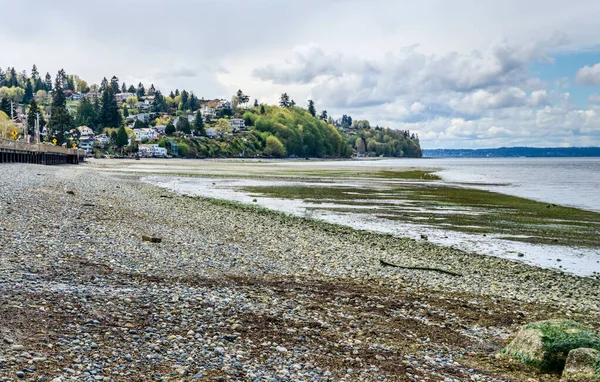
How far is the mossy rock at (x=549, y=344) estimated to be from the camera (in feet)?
26.5

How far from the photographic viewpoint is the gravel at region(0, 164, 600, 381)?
7.13m

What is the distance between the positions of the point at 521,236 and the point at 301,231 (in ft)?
33.3

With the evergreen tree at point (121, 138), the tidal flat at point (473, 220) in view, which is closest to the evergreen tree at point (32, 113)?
the evergreen tree at point (121, 138)

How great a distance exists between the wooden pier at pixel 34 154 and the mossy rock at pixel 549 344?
65825mm

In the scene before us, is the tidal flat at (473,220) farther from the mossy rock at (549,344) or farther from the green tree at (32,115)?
the green tree at (32,115)

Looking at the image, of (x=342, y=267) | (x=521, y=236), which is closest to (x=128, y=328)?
(x=342, y=267)

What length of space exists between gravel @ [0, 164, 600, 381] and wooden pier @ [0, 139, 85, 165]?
173ft

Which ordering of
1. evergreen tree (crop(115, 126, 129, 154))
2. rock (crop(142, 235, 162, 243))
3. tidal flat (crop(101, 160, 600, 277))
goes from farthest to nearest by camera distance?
evergreen tree (crop(115, 126, 129, 154)) → tidal flat (crop(101, 160, 600, 277)) → rock (crop(142, 235, 162, 243))

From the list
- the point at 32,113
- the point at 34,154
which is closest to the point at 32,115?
the point at 32,113

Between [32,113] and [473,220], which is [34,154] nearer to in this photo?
[473,220]

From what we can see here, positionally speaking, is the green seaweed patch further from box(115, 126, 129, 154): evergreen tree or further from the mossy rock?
box(115, 126, 129, 154): evergreen tree

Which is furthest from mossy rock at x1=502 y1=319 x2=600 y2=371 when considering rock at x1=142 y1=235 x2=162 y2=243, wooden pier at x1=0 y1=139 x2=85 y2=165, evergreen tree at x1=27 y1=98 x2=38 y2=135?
evergreen tree at x1=27 y1=98 x2=38 y2=135

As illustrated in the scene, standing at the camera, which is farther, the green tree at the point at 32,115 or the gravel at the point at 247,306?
the green tree at the point at 32,115

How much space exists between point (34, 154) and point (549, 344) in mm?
84511
